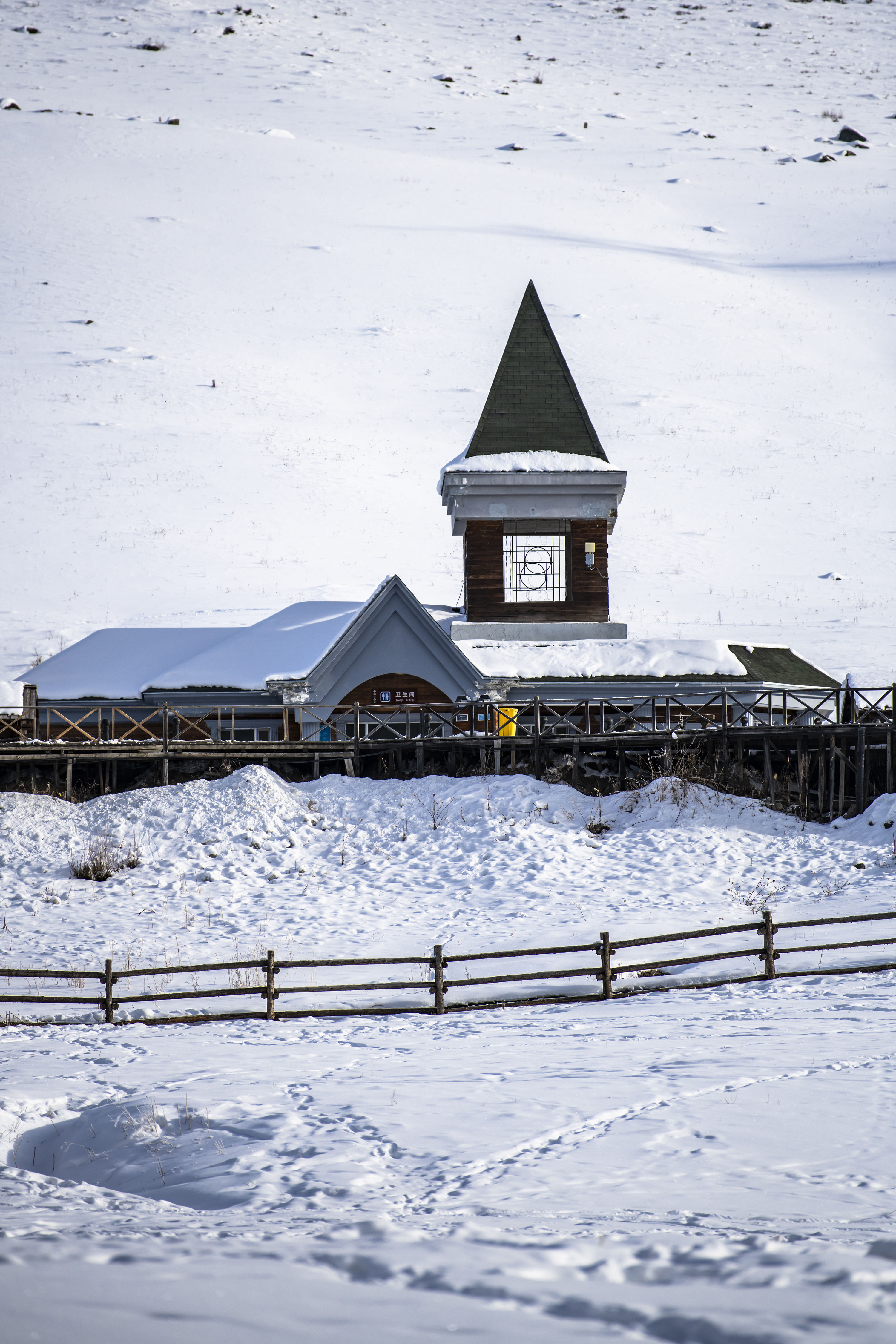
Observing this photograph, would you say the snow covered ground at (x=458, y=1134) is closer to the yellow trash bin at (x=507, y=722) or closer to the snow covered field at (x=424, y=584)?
the snow covered field at (x=424, y=584)

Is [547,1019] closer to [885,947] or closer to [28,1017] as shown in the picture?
[885,947]

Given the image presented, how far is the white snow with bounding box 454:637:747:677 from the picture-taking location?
84.5 feet

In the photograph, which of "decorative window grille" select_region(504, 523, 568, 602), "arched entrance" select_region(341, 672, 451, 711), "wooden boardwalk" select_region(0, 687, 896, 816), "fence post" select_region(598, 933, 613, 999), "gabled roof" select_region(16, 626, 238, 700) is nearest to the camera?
"fence post" select_region(598, 933, 613, 999)

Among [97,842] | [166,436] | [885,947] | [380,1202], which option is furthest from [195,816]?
[166,436]

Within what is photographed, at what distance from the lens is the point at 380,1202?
7.36 meters

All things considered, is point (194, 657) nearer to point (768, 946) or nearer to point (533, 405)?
point (533, 405)

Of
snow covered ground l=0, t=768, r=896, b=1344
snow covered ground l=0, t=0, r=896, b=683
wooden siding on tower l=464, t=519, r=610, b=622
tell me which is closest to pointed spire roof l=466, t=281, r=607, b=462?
wooden siding on tower l=464, t=519, r=610, b=622

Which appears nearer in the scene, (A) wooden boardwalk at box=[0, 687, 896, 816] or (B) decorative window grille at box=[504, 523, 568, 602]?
(A) wooden boardwalk at box=[0, 687, 896, 816]

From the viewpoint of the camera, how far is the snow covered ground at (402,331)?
51250mm

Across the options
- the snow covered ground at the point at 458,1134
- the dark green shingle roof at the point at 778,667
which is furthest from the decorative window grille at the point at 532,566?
the snow covered ground at the point at 458,1134

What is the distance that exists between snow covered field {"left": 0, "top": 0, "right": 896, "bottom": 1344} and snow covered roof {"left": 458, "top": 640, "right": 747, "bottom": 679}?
361 cm

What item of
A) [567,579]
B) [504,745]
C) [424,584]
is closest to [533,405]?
[567,579]

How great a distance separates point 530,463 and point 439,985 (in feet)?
57.7

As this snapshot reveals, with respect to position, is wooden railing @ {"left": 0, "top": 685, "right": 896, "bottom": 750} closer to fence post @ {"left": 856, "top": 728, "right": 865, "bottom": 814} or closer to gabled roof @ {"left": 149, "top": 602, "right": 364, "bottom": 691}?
gabled roof @ {"left": 149, "top": 602, "right": 364, "bottom": 691}
